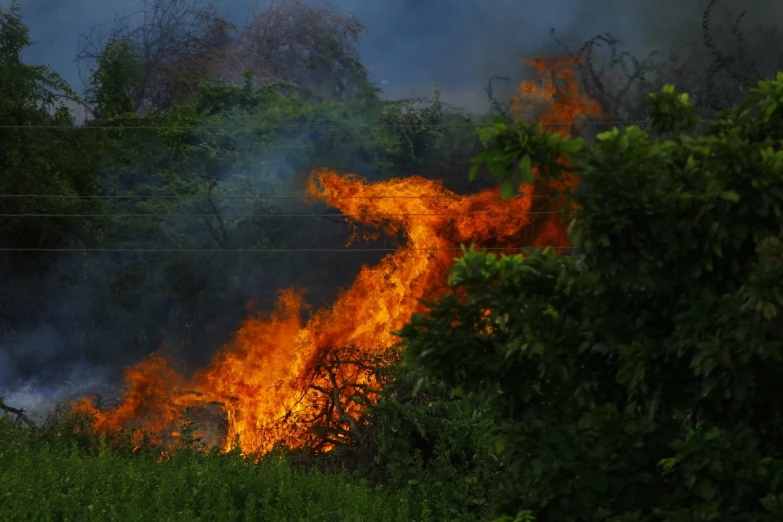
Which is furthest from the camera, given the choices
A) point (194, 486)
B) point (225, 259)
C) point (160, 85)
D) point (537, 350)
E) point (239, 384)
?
point (160, 85)

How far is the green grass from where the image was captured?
12.1 m

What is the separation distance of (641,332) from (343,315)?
16.2 meters

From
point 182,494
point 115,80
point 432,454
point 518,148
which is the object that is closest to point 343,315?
point 432,454

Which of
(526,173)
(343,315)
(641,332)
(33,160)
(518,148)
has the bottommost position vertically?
(641,332)

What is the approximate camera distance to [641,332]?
16.7ft

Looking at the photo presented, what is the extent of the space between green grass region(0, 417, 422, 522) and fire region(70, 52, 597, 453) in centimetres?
320

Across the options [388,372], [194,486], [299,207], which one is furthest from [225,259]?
[194,486]

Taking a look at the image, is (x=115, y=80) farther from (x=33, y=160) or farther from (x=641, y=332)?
(x=641, y=332)

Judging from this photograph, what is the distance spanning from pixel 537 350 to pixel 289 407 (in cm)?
1437

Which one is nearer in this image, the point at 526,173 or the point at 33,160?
the point at 526,173

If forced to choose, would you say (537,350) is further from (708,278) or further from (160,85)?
(160,85)

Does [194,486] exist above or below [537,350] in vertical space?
above

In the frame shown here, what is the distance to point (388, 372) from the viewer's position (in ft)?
52.0

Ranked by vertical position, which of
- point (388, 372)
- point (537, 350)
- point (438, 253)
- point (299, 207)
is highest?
point (299, 207)
